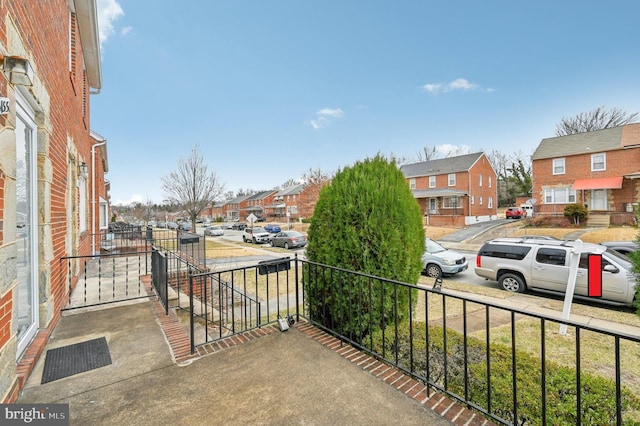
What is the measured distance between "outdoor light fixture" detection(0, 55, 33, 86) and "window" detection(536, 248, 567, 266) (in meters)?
10.4

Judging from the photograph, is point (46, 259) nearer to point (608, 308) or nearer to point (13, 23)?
point (13, 23)

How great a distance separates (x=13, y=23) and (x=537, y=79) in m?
25.3

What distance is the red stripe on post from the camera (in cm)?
487

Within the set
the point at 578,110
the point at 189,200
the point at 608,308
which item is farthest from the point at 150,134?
the point at 578,110

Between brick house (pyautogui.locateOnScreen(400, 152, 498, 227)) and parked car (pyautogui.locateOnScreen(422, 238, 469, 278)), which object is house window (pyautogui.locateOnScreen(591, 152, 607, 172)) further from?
parked car (pyautogui.locateOnScreen(422, 238, 469, 278))

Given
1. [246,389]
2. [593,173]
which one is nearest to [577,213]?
[593,173]

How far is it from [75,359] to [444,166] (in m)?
35.4

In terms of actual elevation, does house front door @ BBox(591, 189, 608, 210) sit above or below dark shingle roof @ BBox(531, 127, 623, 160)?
below

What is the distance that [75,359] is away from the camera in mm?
2998

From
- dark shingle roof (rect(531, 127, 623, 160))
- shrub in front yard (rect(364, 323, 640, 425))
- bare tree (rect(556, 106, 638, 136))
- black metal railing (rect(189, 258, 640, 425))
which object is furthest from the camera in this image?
bare tree (rect(556, 106, 638, 136))

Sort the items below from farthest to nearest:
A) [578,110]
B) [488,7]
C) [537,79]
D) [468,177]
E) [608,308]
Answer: [578,110], [468,177], [537,79], [488,7], [608,308]

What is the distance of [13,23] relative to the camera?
2203mm

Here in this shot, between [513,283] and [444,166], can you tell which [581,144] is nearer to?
[444,166]

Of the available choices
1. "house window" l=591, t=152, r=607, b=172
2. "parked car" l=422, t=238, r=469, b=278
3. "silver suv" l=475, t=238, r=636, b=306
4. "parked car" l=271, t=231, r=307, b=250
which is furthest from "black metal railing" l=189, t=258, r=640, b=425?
"house window" l=591, t=152, r=607, b=172
